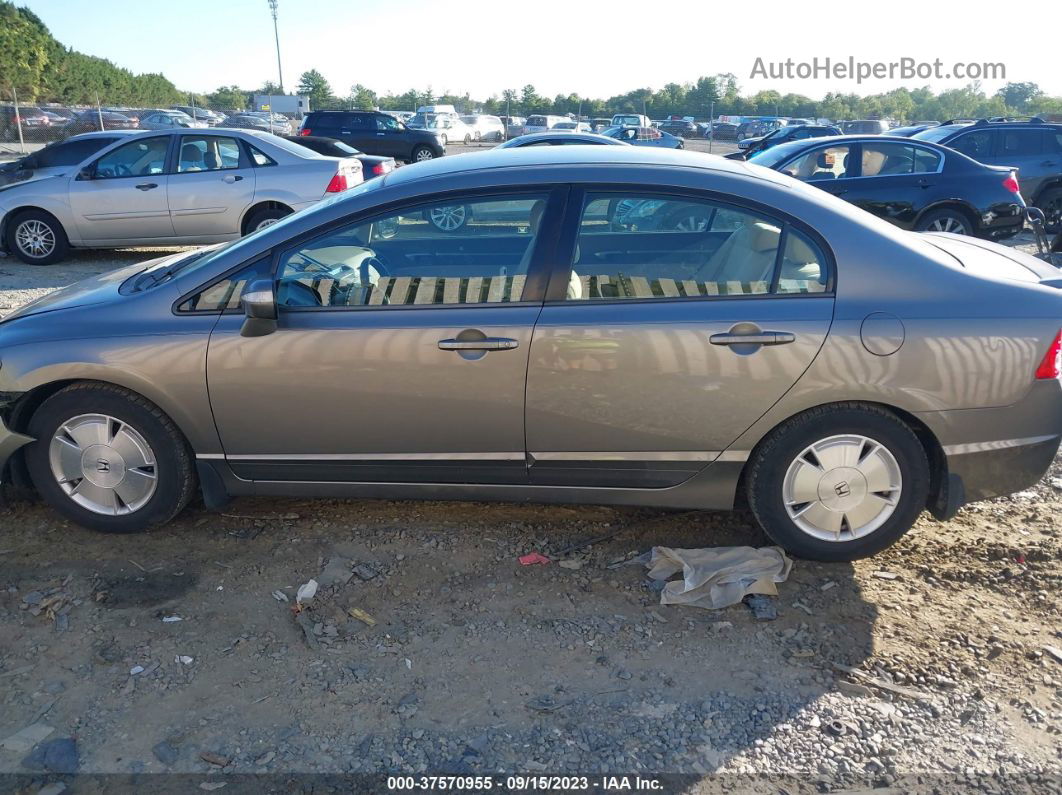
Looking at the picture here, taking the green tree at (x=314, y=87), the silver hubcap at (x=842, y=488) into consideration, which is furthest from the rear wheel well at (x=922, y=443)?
the green tree at (x=314, y=87)

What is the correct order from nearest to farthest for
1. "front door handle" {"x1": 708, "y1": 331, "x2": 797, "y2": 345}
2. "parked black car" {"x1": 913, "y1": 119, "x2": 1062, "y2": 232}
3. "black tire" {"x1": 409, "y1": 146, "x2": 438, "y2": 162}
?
"front door handle" {"x1": 708, "y1": 331, "x2": 797, "y2": 345} < "parked black car" {"x1": 913, "y1": 119, "x2": 1062, "y2": 232} < "black tire" {"x1": 409, "y1": 146, "x2": 438, "y2": 162}

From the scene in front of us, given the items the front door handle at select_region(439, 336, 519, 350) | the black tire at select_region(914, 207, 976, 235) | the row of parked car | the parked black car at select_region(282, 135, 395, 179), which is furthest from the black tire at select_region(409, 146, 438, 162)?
the front door handle at select_region(439, 336, 519, 350)

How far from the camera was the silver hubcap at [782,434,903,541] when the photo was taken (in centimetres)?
344

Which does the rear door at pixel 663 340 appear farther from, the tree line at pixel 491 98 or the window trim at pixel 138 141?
the tree line at pixel 491 98

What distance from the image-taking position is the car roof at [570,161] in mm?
3643

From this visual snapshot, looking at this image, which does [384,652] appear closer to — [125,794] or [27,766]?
[125,794]

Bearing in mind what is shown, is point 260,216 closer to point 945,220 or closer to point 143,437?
point 143,437

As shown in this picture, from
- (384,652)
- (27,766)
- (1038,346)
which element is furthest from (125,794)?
(1038,346)

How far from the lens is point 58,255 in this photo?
10.3 metres

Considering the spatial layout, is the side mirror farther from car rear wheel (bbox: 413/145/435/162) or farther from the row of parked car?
the row of parked car

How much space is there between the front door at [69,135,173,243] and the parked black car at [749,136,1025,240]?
7727mm

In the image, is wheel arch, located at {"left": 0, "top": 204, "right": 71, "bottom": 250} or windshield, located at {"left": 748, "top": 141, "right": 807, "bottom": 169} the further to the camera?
windshield, located at {"left": 748, "top": 141, "right": 807, "bottom": 169}

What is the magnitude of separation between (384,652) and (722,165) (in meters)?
2.46

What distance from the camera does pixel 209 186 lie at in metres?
9.89
